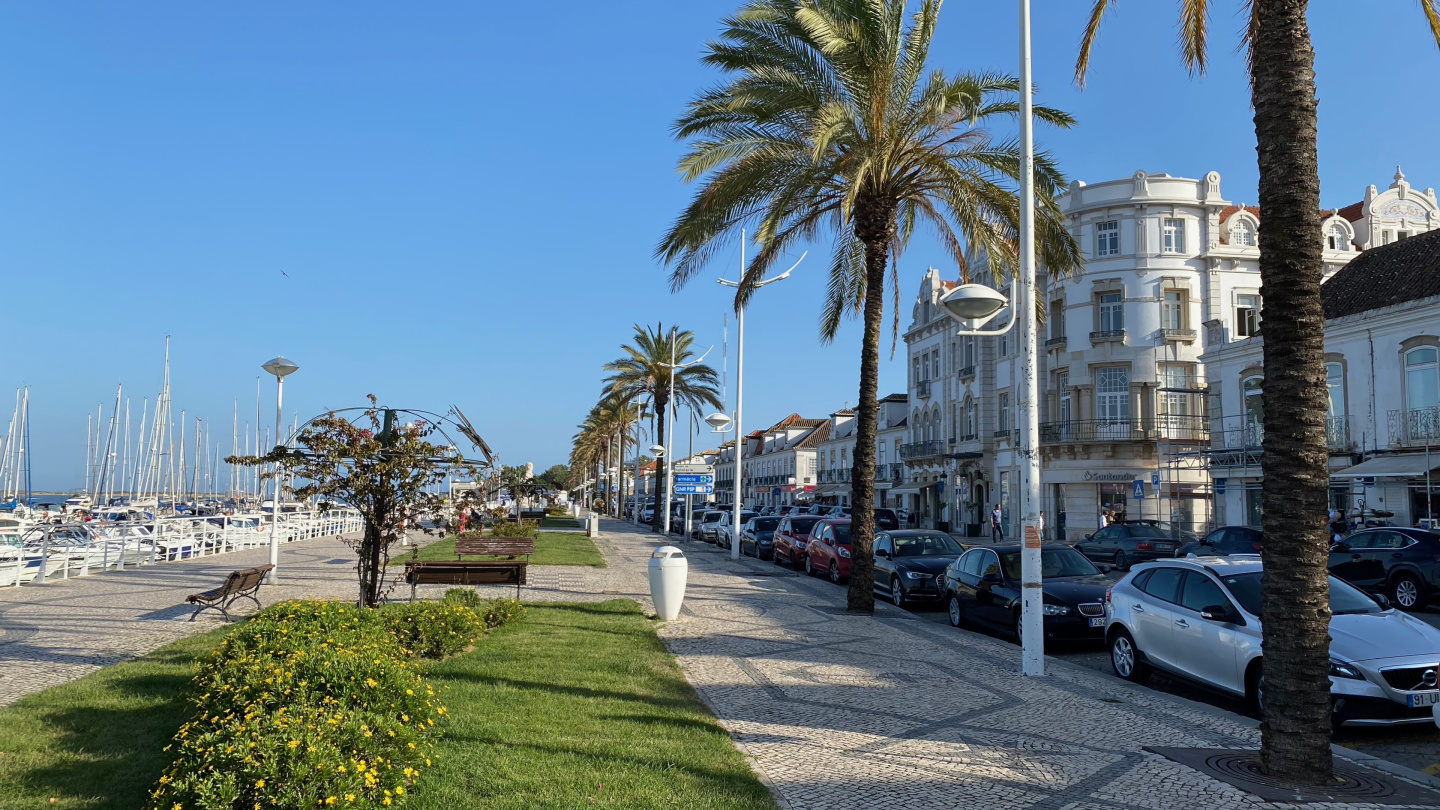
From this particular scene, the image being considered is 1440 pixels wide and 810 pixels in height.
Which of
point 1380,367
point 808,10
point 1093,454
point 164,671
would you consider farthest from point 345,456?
point 1093,454

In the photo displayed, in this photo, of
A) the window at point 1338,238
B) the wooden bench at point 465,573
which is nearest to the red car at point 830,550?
the wooden bench at point 465,573

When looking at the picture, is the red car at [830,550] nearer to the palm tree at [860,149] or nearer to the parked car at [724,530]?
the palm tree at [860,149]

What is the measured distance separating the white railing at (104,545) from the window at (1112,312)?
122 ft

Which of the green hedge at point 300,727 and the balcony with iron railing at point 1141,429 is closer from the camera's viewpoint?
the green hedge at point 300,727

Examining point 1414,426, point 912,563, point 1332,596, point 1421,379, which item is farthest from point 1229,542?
point 1332,596

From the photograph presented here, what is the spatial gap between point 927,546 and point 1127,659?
9269 millimetres

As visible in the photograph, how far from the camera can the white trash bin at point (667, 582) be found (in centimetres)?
1413

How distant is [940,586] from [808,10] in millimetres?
10512

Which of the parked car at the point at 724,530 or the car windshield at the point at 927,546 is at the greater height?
the car windshield at the point at 927,546

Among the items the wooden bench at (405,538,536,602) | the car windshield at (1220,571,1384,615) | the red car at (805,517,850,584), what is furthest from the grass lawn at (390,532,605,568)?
the car windshield at (1220,571,1384,615)

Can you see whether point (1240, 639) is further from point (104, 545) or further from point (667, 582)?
point (104, 545)

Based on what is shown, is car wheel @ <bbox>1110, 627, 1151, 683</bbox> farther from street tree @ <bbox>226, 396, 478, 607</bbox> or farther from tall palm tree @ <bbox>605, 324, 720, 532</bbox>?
tall palm tree @ <bbox>605, 324, 720, 532</bbox>

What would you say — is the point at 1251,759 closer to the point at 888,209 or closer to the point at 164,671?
the point at 164,671

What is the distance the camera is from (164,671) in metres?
9.16
